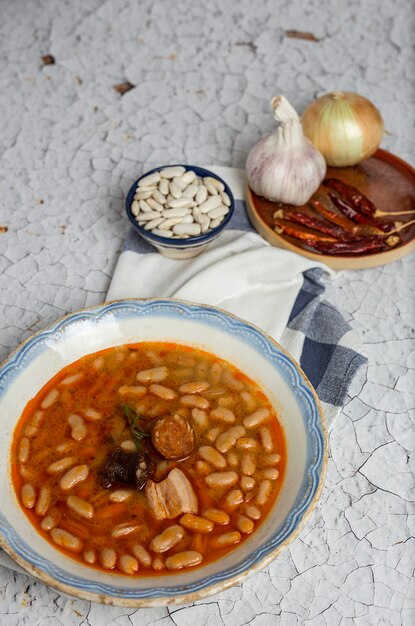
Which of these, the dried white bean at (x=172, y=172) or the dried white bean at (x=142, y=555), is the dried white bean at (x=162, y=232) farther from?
the dried white bean at (x=142, y=555)

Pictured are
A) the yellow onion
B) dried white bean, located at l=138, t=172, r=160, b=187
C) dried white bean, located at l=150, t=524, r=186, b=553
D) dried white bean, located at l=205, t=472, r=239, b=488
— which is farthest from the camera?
the yellow onion

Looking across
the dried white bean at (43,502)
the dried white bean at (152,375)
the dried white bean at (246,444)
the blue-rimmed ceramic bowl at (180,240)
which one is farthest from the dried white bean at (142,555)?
the blue-rimmed ceramic bowl at (180,240)

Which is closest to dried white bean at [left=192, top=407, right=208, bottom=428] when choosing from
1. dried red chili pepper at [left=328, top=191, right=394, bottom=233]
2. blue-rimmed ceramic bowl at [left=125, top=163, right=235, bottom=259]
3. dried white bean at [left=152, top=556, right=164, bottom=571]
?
dried white bean at [left=152, top=556, right=164, bottom=571]

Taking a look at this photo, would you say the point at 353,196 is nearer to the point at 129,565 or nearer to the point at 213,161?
the point at 213,161

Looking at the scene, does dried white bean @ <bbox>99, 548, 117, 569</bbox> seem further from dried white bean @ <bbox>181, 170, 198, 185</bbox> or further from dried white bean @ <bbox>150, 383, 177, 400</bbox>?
dried white bean @ <bbox>181, 170, 198, 185</bbox>

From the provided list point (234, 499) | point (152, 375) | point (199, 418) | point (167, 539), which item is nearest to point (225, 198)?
point (152, 375)

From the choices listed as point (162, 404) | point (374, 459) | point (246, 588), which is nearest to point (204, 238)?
point (162, 404)
